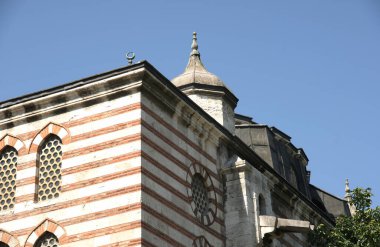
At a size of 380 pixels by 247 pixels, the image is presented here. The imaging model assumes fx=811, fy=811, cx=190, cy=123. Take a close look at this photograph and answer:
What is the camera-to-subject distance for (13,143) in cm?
2244

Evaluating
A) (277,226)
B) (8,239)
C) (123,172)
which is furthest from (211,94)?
A: (8,239)

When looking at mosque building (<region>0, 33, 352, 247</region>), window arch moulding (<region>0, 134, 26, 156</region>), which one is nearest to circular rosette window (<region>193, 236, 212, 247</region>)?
mosque building (<region>0, 33, 352, 247</region>)

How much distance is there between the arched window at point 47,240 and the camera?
67.6 ft

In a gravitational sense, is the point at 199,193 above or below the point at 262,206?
below

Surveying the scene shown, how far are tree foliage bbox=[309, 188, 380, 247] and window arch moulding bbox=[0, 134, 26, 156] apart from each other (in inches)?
405

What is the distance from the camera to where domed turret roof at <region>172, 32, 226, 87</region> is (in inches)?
1100

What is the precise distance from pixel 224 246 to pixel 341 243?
4.30 m

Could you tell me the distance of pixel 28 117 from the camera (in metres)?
22.4

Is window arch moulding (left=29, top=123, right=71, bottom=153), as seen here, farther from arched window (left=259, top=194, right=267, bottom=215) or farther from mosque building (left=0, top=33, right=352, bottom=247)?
arched window (left=259, top=194, right=267, bottom=215)

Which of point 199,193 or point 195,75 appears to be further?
point 195,75

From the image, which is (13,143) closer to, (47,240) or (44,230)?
(44,230)

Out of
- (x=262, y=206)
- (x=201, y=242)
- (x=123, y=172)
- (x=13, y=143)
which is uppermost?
(x=13, y=143)

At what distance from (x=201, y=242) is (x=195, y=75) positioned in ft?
25.1

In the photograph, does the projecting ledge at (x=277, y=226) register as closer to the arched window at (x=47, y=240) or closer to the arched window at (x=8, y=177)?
the arched window at (x=47, y=240)
